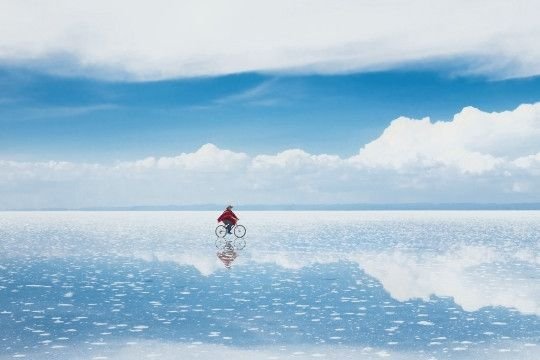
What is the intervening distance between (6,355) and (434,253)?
31252 mm

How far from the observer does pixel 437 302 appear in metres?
19.5

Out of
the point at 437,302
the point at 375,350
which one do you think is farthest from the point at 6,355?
Result: the point at 437,302

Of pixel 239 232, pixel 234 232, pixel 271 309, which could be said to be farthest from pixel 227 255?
pixel 271 309

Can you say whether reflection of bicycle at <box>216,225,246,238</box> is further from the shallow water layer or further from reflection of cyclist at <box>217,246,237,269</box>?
the shallow water layer

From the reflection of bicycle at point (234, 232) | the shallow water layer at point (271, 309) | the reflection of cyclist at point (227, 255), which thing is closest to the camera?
the shallow water layer at point (271, 309)

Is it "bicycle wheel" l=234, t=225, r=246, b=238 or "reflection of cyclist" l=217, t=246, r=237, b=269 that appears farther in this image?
"bicycle wheel" l=234, t=225, r=246, b=238

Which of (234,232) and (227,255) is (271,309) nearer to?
(227,255)

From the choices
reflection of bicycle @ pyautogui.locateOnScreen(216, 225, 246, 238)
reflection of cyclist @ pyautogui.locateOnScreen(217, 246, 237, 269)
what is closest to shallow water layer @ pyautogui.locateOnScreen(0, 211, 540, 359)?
reflection of cyclist @ pyautogui.locateOnScreen(217, 246, 237, 269)

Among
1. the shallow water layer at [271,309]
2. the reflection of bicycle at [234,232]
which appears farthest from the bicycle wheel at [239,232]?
the shallow water layer at [271,309]

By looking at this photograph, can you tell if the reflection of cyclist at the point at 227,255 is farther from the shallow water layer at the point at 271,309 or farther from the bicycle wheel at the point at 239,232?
the bicycle wheel at the point at 239,232

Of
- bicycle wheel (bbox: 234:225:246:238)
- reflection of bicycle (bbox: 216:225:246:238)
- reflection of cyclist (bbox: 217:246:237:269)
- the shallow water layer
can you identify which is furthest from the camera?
bicycle wheel (bbox: 234:225:246:238)

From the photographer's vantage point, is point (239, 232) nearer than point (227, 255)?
No

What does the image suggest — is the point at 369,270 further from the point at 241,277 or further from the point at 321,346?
the point at 321,346

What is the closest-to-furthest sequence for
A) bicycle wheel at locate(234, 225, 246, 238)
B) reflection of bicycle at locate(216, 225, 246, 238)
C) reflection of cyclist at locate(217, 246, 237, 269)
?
reflection of cyclist at locate(217, 246, 237, 269), reflection of bicycle at locate(216, 225, 246, 238), bicycle wheel at locate(234, 225, 246, 238)
